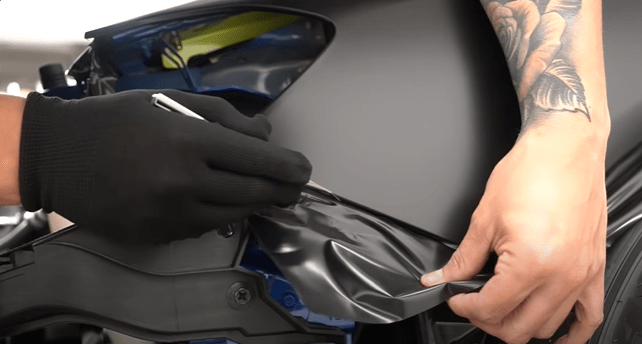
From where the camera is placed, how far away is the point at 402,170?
707mm

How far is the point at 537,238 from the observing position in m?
0.58

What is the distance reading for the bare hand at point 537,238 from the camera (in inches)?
22.8

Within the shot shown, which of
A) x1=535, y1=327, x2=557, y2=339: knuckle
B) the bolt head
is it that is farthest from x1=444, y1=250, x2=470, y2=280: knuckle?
the bolt head

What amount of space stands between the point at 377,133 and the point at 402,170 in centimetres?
6

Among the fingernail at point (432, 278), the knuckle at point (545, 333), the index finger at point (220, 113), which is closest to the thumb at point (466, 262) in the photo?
the fingernail at point (432, 278)

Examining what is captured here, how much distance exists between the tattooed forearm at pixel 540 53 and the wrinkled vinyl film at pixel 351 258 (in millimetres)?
212

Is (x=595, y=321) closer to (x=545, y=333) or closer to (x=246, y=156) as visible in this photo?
(x=545, y=333)

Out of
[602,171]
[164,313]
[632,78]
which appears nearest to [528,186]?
[602,171]

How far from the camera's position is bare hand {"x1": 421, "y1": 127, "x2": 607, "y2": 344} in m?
0.58

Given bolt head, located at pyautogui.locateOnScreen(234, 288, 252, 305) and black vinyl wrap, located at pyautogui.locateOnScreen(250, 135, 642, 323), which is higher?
black vinyl wrap, located at pyautogui.locateOnScreen(250, 135, 642, 323)

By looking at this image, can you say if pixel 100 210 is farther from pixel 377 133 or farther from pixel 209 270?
pixel 377 133

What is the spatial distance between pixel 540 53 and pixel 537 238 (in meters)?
0.25

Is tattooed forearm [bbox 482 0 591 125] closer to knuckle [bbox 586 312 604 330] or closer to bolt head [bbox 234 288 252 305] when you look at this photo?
knuckle [bbox 586 312 604 330]

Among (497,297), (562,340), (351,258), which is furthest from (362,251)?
(562,340)
